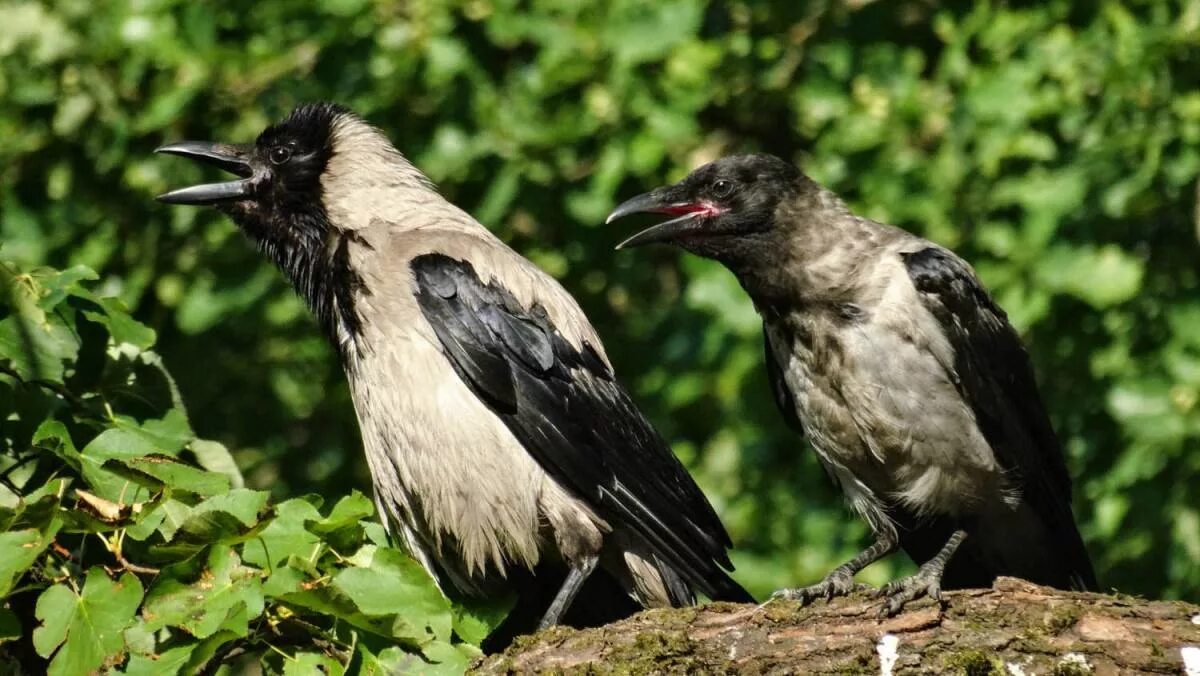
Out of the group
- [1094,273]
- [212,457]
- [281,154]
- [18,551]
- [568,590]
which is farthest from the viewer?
[1094,273]

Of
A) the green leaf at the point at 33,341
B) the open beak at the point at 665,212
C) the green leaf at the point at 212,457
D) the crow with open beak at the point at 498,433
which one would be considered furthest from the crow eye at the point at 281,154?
the green leaf at the point at 33,341

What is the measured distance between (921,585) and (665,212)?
1838 millimetres

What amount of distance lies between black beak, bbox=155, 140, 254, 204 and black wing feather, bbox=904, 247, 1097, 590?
7.30 feet

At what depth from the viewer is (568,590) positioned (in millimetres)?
4863

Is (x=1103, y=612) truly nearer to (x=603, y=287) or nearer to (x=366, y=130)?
(x=366, y=130)

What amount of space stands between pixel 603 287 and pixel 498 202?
0.75 meters

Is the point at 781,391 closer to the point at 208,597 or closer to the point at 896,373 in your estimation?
the point at 896,373

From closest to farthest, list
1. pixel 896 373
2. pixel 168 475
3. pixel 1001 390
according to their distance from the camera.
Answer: pixel 168 475
pixel 896 373
pixel 1001 390

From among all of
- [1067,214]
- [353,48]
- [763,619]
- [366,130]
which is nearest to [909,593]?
[763,619]

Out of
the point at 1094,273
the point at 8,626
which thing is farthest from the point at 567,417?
the point at 1094,273

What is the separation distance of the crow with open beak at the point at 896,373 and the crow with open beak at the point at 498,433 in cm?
51

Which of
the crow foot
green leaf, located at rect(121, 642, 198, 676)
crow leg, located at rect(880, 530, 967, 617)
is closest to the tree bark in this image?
crow leg, located at rect(880, 530, 967, 617)

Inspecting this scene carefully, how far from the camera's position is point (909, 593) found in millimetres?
4277

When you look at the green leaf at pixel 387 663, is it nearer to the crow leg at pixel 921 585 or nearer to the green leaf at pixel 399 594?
the green leaf at pixel 399 594
